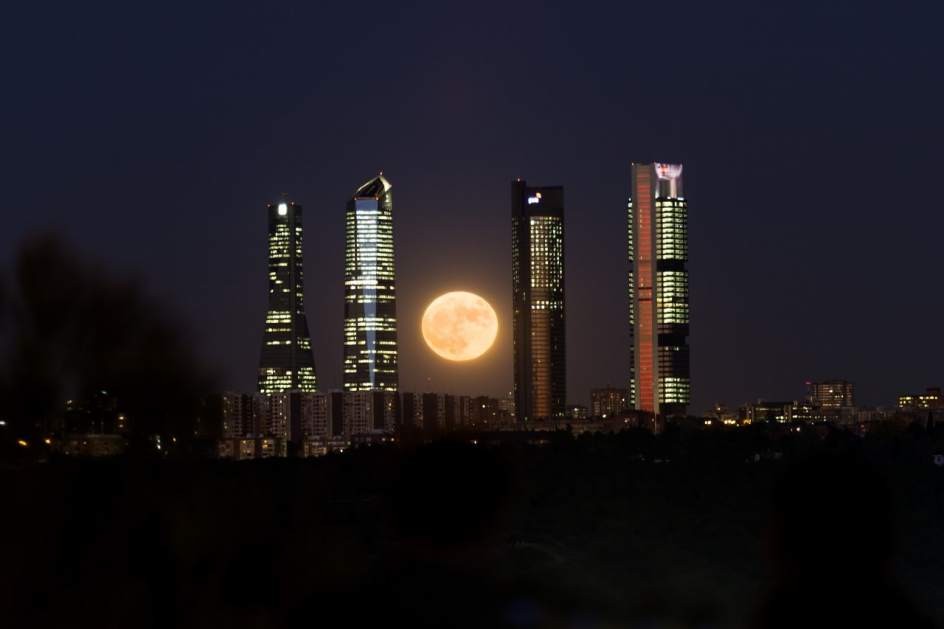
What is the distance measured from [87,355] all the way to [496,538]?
885 inches

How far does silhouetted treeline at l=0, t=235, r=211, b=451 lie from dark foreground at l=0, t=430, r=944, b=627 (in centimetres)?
410

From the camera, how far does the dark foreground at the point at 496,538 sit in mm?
3793

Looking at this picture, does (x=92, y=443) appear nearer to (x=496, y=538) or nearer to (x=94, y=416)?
(x=94, y=416)

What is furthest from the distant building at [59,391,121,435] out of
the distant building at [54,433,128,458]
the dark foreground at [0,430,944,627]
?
the dark foreground at [0,430,944,627]

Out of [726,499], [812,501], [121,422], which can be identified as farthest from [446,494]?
[121,422]

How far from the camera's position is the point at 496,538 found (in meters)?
10.6

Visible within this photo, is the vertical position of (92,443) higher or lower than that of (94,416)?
lower

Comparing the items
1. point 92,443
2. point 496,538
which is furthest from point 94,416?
point 496,538

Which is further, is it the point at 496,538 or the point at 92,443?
the point at 92,443

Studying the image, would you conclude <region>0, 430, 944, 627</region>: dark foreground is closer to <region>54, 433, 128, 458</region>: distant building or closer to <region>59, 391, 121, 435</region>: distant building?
<region>59, 391, 121, 435</region>: distant building

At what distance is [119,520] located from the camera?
16.7m

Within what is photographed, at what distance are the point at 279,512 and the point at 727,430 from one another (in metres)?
16.2

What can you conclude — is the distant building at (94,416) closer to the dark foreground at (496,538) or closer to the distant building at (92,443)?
the distant building at (92,443)

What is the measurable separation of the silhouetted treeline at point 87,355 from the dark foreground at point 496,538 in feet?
13.4
